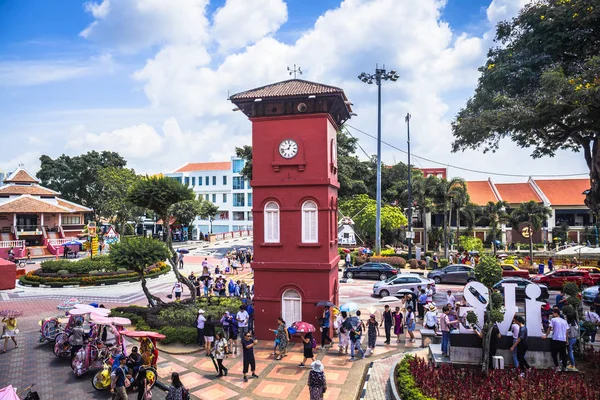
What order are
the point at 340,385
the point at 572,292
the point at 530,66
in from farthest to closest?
the point at 530,66, the point at 572,292, the point at 340,385

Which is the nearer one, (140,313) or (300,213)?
(300,213)

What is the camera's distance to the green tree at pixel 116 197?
170 ft

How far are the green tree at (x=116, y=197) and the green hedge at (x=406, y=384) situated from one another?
4428cm

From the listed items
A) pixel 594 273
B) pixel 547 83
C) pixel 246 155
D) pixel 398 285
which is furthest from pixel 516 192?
pixel 547 83

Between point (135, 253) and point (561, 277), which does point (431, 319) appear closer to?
point (135, 253)

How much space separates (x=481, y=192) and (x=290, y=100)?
45325mm

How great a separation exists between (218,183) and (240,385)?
63.3 m

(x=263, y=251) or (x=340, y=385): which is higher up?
(x=263, y=251)

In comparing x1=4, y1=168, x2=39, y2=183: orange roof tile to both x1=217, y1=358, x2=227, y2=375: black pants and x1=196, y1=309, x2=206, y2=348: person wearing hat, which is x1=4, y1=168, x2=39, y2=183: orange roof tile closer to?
x1=196, y1=309, x2=206, y2=348: person wearing hat

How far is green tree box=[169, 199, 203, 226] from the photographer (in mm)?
57016

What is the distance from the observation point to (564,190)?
175 ft

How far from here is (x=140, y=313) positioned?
19500 mm

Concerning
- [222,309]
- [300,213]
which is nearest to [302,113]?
[300,213]

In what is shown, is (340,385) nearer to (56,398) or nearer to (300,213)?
(300,213)
